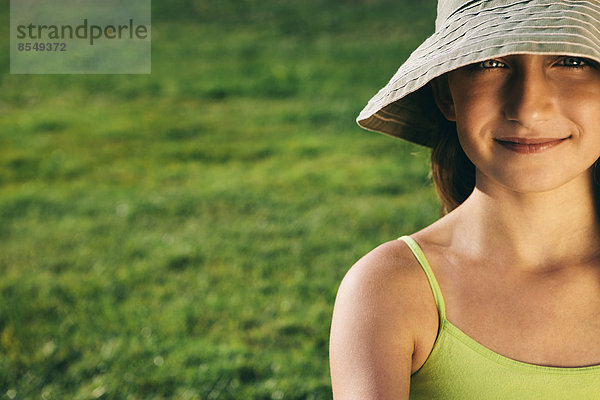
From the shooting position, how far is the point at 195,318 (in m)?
4.41

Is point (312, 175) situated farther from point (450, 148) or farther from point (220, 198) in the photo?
point (450, 148)

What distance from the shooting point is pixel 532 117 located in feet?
5.37

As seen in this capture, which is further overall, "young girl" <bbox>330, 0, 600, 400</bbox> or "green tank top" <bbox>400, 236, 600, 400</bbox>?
"green tank top" <bbox>400, 236, 600, 400</bbox>

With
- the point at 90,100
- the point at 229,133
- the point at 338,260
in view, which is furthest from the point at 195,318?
the point at 90,100

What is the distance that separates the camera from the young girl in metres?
1.65

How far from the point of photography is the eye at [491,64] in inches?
66.7

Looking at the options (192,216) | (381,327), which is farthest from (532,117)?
(192,216)

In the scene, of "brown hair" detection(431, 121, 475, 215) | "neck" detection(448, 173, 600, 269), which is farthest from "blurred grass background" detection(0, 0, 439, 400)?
"neck" detection(448, 173, 600, 269)

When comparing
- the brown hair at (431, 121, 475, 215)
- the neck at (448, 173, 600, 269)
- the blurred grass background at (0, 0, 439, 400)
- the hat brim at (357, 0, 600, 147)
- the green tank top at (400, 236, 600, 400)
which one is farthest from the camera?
the blurred grass background at (0, 0, 439, 400)

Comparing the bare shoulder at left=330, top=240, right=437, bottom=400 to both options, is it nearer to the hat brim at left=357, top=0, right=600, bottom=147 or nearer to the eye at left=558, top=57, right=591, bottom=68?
the hat brim at left=357, top=0, right=600, bottom=147

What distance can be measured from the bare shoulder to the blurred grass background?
92cm

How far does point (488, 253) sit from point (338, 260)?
3107 millimetres

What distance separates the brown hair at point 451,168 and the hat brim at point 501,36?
35 centimetres

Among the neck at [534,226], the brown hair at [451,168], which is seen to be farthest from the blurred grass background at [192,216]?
the neck at [534,226]
